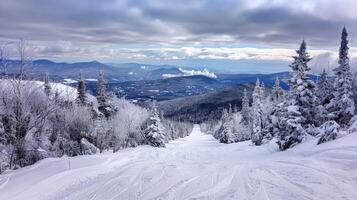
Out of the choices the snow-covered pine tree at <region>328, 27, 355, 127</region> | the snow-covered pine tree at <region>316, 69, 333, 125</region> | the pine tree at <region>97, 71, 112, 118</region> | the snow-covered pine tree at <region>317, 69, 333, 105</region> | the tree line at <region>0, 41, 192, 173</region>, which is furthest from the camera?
the pine tree at <region>97, 71, 112, 118</region>

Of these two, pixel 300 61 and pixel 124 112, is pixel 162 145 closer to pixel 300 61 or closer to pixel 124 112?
pixel 124 112

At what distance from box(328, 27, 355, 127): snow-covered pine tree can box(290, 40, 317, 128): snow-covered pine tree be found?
5.32 m

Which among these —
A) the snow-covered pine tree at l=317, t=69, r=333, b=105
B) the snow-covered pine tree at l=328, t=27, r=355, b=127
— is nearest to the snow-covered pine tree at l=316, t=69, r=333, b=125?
the snow-covered pine tree at l=317, t=69, r=333, b=105

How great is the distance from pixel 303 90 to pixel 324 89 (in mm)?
13599

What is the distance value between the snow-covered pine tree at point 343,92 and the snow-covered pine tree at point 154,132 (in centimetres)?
2485

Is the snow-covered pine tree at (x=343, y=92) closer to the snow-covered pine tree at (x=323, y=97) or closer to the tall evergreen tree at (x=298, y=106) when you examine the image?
the snow-covered pine tree at (x=323, y=97)

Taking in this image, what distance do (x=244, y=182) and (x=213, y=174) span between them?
2379mm

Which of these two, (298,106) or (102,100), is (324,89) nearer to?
(298,106)

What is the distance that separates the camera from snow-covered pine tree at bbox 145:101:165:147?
55438 millimetres

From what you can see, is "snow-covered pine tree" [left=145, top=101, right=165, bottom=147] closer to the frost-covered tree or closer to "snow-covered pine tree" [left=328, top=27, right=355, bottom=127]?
"snow-covered pine tree" [left=328, top=27, right=355, bottom=127]

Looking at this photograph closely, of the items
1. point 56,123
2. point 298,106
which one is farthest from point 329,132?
point 56,123

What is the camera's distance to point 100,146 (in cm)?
4594

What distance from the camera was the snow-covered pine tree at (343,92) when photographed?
3656 centimetres

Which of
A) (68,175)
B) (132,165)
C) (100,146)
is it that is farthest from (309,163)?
(100,146)
